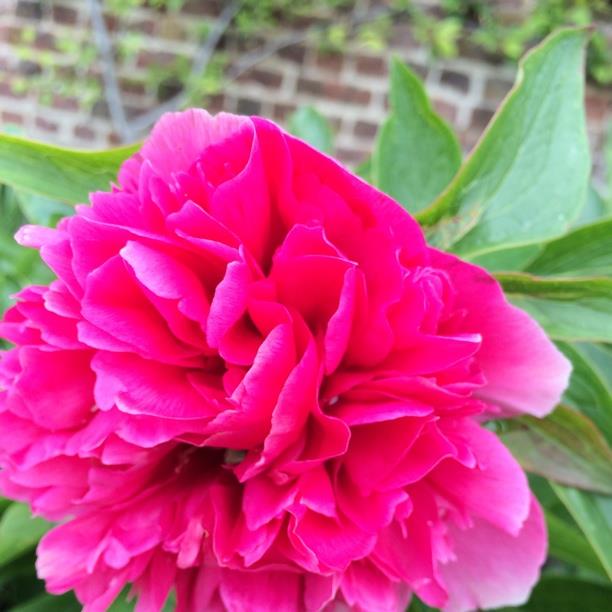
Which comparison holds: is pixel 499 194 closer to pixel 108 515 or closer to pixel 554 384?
pixel 554 384

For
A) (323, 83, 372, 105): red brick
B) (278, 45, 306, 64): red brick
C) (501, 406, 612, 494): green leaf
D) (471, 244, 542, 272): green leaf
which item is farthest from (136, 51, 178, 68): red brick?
(501, 406, 612, 494): green leaf

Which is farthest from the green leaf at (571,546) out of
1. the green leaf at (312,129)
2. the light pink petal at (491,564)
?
the green leaf at (312,129)

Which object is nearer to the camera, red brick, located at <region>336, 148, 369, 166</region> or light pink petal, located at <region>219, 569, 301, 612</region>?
light pink petal, located at <region>219, 569, 301, 612</region>

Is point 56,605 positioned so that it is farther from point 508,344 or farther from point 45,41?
point 45,41

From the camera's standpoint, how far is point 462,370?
288 millimetres

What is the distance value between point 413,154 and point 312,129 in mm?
174

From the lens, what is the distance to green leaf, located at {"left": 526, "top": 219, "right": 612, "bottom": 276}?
0.39 m

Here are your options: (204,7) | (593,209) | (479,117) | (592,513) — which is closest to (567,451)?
(592,513)

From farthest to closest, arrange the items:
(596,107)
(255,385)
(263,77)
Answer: (263,77), (596,107), (255,385)

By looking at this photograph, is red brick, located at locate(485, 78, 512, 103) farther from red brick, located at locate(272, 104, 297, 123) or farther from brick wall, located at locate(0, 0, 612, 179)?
red brick, located at locate(272, 104, 297, 123)

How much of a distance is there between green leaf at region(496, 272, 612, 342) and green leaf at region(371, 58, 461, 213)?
4.9 inches

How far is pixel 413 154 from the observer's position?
485 millimetres

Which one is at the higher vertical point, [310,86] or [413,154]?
[413,154]

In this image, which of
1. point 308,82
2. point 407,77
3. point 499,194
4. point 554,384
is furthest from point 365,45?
point 554,384
